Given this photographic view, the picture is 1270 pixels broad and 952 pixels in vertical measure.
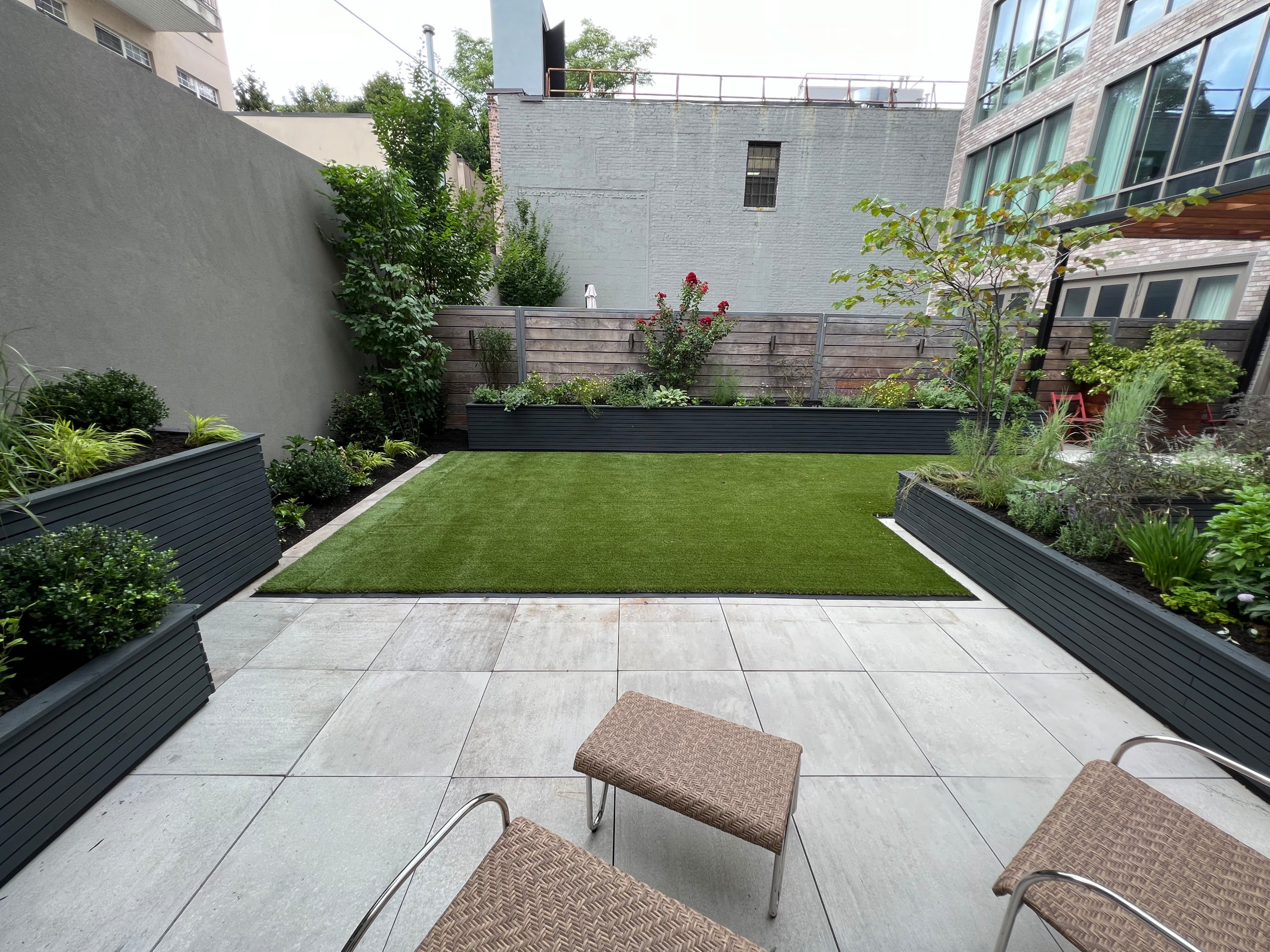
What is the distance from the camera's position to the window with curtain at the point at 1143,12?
23.3 feet

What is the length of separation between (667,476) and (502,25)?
37.5 feet

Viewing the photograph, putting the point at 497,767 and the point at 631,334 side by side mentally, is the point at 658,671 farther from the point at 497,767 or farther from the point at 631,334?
the point at 631,334

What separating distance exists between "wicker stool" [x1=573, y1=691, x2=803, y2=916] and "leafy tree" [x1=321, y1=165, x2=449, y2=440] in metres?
5.46

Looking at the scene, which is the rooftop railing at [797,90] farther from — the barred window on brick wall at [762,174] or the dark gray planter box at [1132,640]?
the dark gray planter box at [1132,640]

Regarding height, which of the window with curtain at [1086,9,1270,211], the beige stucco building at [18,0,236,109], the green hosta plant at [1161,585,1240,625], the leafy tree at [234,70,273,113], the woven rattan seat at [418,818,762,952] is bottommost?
the woven rattan seat at [418,818,762,952]

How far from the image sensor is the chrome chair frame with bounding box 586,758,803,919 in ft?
4.62

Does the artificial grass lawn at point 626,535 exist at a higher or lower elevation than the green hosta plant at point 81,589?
lower

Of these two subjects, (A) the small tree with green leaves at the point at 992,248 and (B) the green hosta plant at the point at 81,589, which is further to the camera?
(A) the small tree with green leaves at the point at 992,248

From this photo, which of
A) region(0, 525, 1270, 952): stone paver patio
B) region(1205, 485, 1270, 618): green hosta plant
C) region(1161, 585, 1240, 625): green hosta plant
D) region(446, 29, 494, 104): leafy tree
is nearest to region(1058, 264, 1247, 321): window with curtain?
region(1205, 485, 1270, 618): green hosta plant

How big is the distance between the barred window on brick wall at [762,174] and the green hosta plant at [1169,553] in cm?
1044

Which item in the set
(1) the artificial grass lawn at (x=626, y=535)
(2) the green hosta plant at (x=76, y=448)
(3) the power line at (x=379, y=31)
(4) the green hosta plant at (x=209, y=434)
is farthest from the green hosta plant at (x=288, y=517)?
(3) the power line at (x=379, y=31)

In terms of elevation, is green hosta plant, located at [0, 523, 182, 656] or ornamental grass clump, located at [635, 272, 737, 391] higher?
ornamental grass clump, located at [635, 272, 737, 391]

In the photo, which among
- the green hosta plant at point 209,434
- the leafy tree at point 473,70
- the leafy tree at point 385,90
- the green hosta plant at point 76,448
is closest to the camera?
the green hosta plant at point 76,448

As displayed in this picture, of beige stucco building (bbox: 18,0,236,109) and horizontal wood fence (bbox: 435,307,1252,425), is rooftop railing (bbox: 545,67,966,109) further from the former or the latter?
beige stucco building (bbox: 18,0,236,109)
